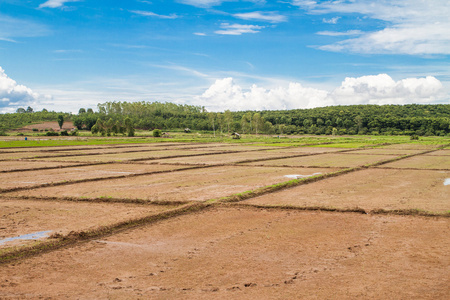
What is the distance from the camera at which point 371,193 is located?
16.2 m

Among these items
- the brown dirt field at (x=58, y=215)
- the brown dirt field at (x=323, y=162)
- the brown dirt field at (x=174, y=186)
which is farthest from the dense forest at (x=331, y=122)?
the brown dirt field at (x=58, y=215)

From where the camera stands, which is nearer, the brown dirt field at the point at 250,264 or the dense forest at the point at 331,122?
the brown dirt field at the point at 250,264

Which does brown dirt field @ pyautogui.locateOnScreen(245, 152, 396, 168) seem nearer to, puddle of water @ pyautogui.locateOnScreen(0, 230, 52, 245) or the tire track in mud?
the tire track in mud

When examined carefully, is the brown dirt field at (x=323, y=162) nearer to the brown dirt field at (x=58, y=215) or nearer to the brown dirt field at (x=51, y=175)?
the brown dirt field at (x=51, y=175)

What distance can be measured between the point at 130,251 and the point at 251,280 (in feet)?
9.76

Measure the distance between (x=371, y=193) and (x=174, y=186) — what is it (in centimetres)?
812

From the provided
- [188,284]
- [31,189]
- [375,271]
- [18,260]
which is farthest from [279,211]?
[31,189]

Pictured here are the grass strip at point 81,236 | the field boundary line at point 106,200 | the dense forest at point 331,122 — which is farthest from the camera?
the dense forest at point 331,122

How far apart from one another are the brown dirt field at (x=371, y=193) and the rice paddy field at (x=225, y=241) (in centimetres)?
7

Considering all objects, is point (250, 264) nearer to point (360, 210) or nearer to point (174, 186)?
point (360, 210)

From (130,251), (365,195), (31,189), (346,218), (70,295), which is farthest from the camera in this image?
(31,189)

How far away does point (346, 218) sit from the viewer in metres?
11.8

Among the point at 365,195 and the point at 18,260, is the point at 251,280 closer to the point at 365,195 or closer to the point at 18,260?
the point at 18,260

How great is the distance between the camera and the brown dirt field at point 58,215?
1070 centimetres
